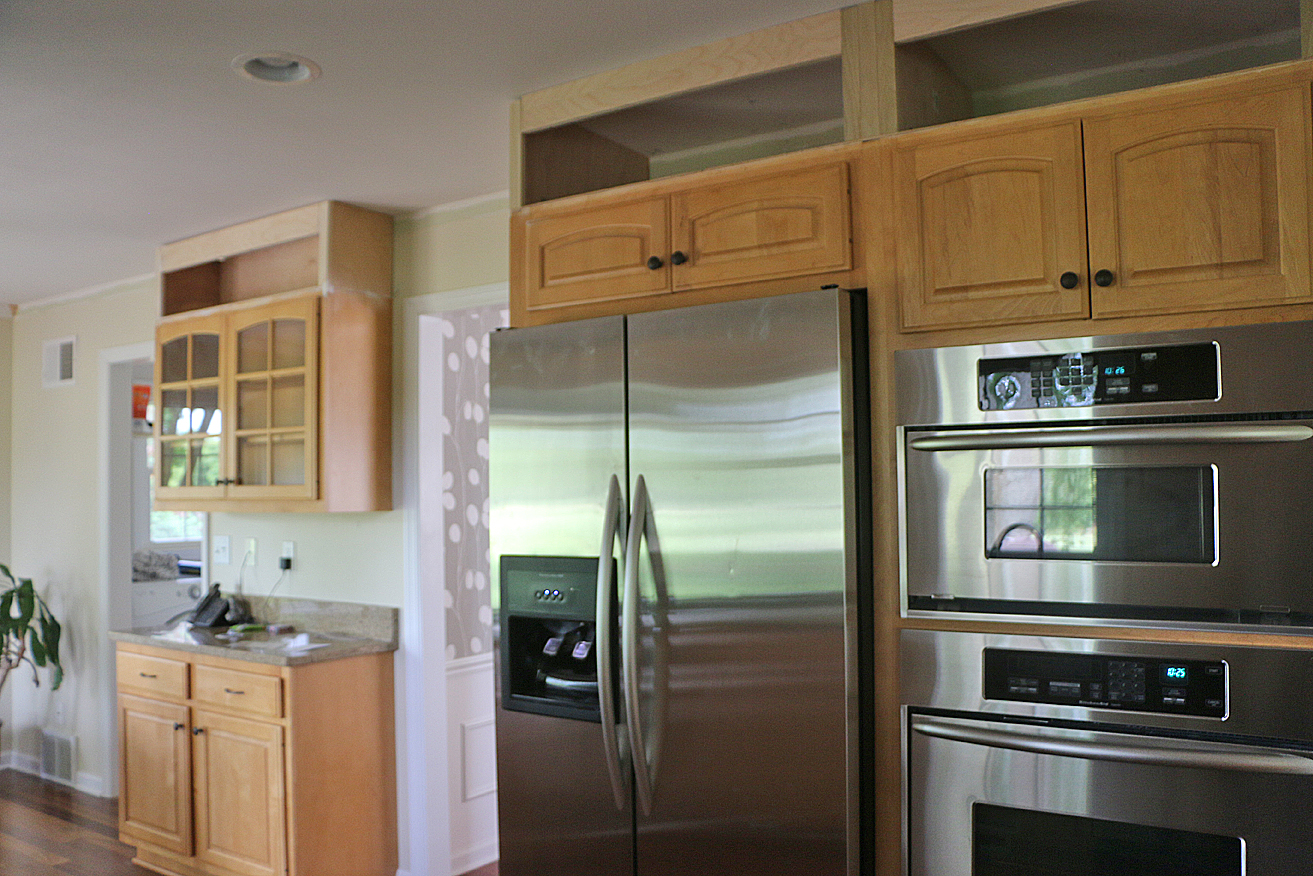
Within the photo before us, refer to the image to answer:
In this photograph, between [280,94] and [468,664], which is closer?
[280,94]

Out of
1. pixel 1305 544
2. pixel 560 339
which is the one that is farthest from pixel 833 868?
pixel 560 339

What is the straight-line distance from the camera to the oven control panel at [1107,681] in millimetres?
1760

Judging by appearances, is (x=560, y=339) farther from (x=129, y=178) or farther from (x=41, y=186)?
(x=41, y=186)

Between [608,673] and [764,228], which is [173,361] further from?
[764,228]

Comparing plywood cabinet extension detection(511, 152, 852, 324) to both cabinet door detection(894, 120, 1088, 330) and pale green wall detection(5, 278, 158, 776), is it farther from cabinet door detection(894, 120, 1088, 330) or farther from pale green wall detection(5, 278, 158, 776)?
pale green wall detection(5, 278, 158, 776)

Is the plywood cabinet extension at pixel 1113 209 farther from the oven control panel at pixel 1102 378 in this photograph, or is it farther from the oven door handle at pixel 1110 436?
the oven door handle at pixel 1110 436

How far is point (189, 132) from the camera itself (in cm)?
296

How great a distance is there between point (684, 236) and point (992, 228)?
71 centimetres

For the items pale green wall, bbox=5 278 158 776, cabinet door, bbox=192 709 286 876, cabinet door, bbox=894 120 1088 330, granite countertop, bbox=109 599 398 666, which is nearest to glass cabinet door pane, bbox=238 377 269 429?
granite countertop, bbox=109 599 398 666

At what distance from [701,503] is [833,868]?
0.78m

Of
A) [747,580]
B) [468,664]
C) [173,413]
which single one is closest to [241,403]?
[173,413]

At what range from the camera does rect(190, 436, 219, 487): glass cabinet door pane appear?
4.07 metres

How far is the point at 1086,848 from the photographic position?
1.83 m

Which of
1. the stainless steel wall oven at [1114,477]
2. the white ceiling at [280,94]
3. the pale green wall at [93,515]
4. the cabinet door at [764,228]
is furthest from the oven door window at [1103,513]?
the pale green wall at [93,515]
